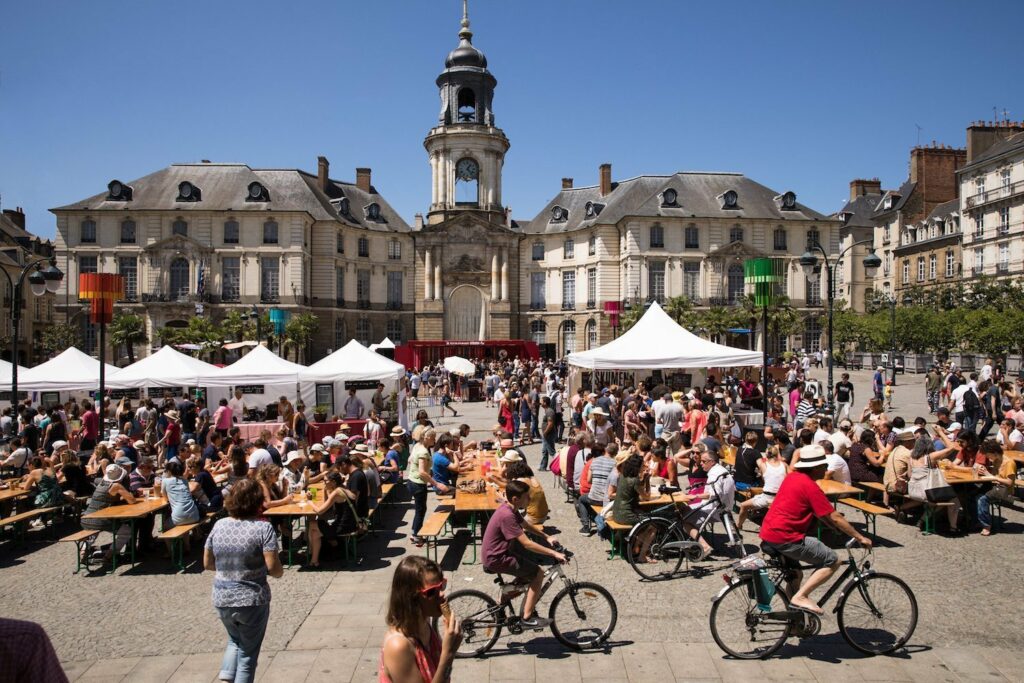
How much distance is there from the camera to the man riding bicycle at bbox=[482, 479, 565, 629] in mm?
5609

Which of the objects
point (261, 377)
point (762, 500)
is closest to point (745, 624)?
point (762, 500)

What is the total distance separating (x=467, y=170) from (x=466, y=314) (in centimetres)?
999

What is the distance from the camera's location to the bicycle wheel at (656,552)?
7.77m

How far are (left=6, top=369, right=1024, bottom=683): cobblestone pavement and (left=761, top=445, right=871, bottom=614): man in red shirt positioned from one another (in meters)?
0.65

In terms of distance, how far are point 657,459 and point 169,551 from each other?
678 centimetres

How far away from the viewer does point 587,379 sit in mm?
27812

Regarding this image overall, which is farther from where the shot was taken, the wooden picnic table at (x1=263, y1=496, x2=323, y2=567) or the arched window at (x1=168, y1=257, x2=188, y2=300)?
the arched window at (x1=168, y1=257, x2=188, y2=300)

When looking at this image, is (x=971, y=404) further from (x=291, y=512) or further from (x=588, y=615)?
(x=291, y=512)

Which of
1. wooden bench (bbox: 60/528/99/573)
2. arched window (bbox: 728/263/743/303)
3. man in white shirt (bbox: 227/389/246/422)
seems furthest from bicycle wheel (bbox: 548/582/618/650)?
arched window (bbox: 728/263/743/303)

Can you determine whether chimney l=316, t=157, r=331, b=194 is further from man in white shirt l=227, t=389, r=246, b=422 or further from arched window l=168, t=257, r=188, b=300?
man in white shirt l=227, t=389, r=246, b=422

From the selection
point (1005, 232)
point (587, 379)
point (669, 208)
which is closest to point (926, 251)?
point (1005, 232)

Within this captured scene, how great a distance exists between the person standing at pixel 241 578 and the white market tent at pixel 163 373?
1399cm

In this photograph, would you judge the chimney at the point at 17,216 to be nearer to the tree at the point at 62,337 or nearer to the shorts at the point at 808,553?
the tree at the point at 62,337

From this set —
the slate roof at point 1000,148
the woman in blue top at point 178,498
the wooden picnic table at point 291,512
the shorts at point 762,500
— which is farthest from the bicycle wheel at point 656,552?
the slate roof at point 1000,148
